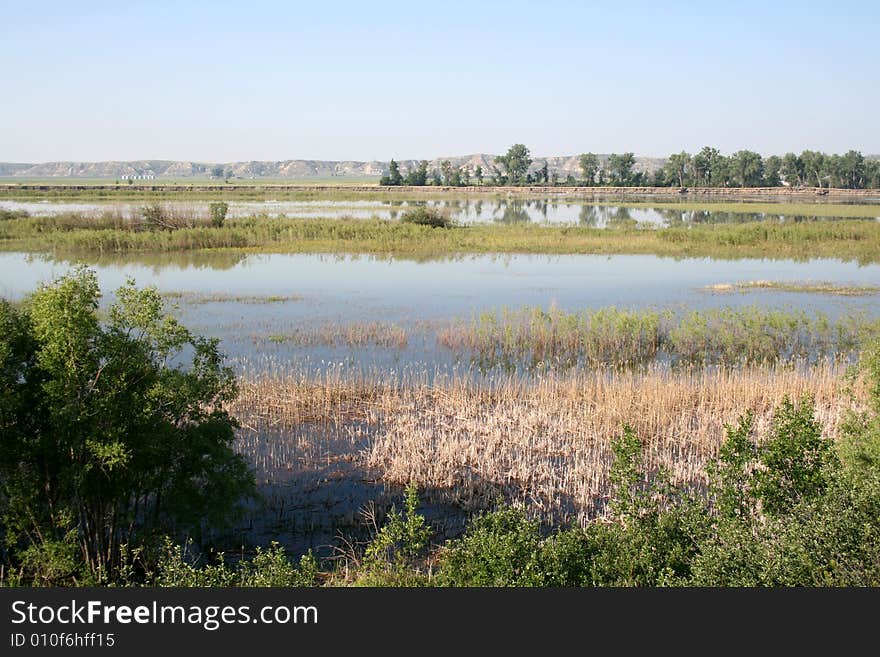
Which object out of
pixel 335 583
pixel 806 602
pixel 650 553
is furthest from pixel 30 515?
pixel 806 602

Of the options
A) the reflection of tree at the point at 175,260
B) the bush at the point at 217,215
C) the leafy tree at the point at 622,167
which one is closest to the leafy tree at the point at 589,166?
the leafy tree at the point at 622,167

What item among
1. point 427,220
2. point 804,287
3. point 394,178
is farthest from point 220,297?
point 394,178

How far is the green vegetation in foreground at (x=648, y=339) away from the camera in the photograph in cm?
1989

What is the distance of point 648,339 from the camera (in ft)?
68.6

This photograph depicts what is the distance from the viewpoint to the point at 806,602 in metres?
5.62

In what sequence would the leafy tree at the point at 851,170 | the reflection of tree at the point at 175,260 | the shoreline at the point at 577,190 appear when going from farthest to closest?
the leafy tree at the point at 851,170 < the shoreline at the point at 577,190 < the reflection of tree at the point at 175,260

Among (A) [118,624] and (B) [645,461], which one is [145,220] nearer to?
(B) [645,461]

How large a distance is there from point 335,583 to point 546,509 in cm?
412

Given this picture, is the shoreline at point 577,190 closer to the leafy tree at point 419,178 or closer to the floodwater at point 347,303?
the leafy tree at point 419,178

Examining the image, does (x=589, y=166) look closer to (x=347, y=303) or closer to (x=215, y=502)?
(x=347, y=303)

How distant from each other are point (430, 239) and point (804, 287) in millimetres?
21195

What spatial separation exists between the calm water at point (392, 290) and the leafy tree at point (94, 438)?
310 inches

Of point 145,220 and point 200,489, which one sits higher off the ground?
point 145,220

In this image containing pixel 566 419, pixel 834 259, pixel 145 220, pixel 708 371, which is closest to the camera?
pixel 566 419
